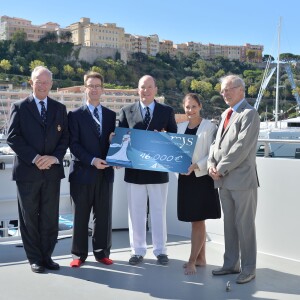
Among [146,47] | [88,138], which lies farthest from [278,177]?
[146,47]

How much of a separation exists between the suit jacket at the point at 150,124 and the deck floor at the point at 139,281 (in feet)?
2.17

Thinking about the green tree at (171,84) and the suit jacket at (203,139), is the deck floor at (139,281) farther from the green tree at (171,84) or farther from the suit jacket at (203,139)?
the green tree at (171,84)

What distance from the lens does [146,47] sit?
126 m

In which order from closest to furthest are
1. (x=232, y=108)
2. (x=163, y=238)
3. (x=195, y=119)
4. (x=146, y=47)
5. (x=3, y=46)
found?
(x=232, y=108), (x=195, y=119), (x=163, y=238), (x=3, y=46), (x=146, y=47)

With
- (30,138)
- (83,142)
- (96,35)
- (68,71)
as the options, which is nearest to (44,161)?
(30,138)

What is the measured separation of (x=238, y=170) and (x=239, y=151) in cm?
15

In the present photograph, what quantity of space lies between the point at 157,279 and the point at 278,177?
1310 millimetres

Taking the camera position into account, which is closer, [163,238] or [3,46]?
[163,238]

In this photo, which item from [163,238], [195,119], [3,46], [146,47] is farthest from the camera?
[146,47]

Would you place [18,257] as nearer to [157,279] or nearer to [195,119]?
[157,279]

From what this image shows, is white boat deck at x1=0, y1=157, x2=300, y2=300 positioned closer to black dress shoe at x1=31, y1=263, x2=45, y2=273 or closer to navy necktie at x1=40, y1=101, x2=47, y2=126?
black dress shoe at x1=31, y1=263, x2=45, y2=273

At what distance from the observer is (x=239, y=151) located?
2861mm

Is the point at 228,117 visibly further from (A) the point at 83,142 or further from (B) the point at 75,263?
(B) the point at 75,263

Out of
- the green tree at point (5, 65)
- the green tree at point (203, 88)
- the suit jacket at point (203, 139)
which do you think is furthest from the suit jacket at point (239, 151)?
the green tree at point (5, 65)
